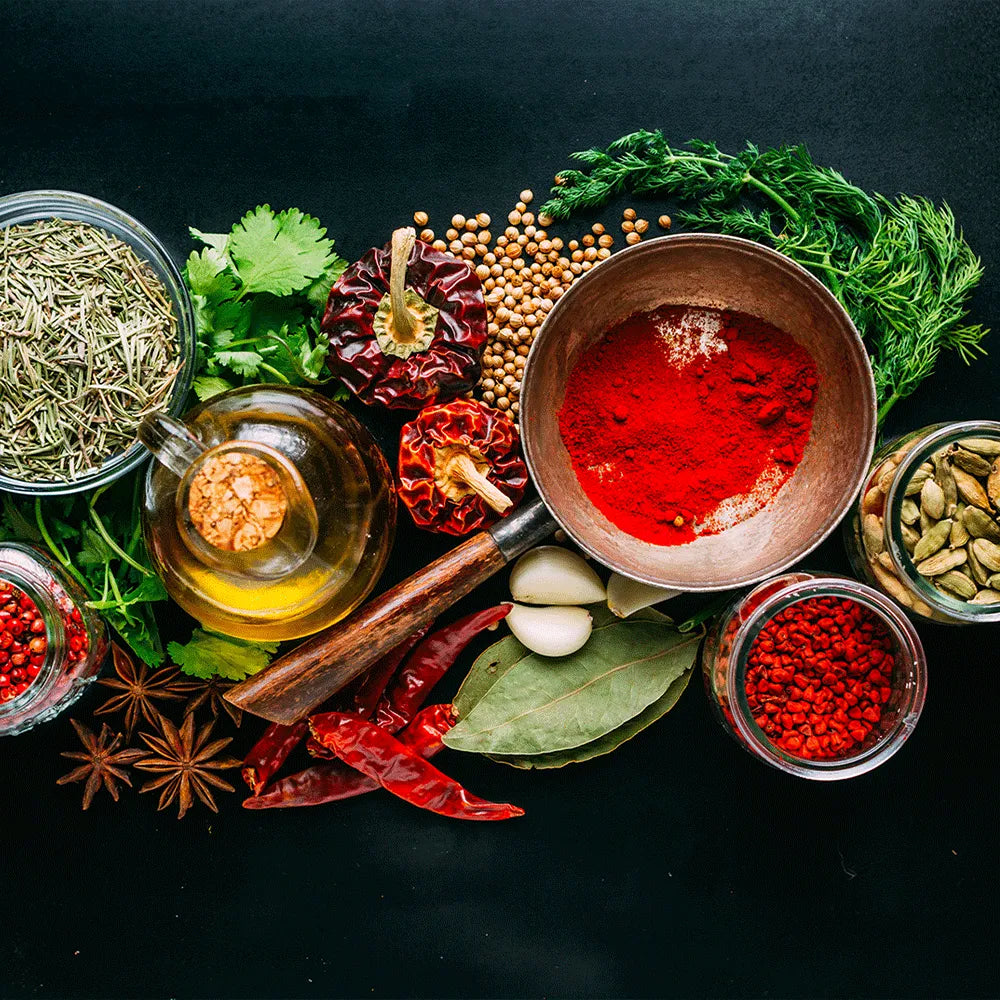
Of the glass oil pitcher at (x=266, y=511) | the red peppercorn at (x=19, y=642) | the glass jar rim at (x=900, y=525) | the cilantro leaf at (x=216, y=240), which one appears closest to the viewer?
the glass oil pitcher at (x=266, y=511)

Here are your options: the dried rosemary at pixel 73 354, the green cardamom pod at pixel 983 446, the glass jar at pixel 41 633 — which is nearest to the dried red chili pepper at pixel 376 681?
the glass jar at pixel 41 633

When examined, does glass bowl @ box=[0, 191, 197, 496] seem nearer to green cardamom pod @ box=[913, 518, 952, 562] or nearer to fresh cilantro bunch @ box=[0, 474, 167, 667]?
fresh cilantro bunch @ box=[0, 474, 167, 667]

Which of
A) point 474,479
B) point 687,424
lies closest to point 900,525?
point 687,424

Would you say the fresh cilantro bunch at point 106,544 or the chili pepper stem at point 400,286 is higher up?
the chili pepper stem at point 400,286

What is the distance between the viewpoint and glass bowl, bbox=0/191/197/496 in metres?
1.69

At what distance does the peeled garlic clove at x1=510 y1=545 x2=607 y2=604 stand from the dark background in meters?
0.25

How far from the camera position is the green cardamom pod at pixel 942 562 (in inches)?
66.5

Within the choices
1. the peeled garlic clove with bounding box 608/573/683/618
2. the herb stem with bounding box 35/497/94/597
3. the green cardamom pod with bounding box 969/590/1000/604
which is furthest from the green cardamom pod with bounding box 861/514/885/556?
the herb stem with bounding box 35/497/94/597

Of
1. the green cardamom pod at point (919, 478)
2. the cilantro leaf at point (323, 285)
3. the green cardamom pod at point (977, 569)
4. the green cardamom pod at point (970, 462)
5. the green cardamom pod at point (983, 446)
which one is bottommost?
the green cardamom pod at point (977, 569)

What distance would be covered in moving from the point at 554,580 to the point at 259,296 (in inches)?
35.1

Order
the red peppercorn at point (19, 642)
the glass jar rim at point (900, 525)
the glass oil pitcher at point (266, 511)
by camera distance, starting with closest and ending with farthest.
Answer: the glass oil pitcher at point (266, 511) → the glass jar rim at point (900, 525) → the red peppercorn at point (19, 642)

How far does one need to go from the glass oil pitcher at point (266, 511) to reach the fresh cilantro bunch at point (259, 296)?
22 cm

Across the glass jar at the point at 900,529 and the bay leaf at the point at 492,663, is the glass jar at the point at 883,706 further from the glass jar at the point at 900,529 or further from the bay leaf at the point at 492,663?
the bay leaf at the point at 492,663

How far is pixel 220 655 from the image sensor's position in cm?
180
